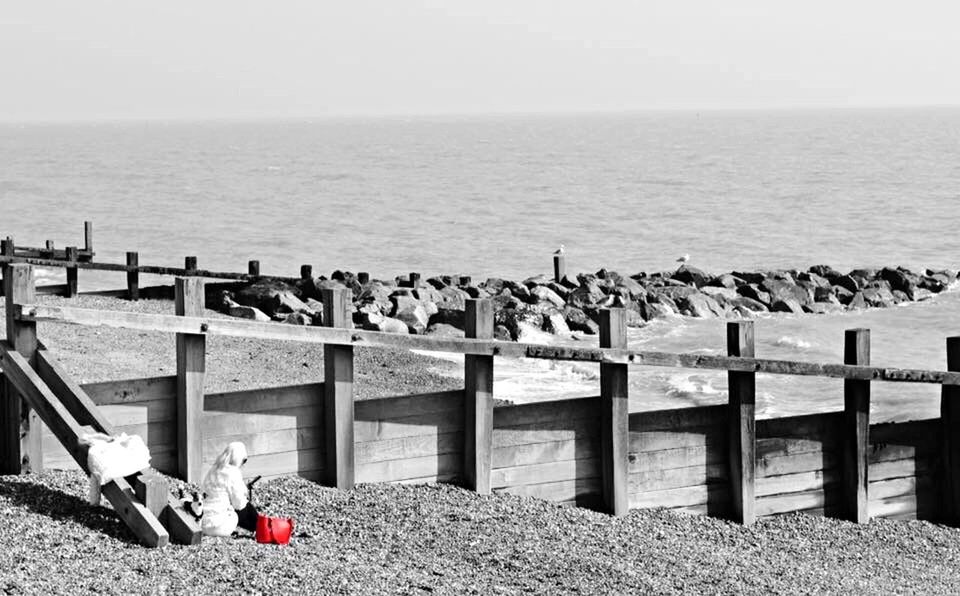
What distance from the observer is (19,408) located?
10.8 metres

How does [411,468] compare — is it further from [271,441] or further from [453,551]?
[453,551]

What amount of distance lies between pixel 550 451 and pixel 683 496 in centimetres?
123

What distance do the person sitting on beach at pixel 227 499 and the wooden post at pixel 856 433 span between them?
513 centimetres

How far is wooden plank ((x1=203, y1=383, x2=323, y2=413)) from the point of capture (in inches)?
440

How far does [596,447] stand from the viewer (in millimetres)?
12086

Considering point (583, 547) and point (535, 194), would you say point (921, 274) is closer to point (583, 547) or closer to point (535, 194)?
point (583, 547)

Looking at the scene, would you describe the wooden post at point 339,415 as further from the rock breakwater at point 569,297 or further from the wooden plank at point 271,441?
the rock breakwater at point 569,297

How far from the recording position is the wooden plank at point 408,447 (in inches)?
455

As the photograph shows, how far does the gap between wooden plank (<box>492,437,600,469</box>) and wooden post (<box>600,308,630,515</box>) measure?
0.40 ft

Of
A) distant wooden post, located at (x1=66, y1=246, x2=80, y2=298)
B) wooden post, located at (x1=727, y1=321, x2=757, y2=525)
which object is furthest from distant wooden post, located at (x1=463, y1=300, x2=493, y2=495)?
distant wooden post, located at (x1=66, y1=246, x2=80, y2=298)

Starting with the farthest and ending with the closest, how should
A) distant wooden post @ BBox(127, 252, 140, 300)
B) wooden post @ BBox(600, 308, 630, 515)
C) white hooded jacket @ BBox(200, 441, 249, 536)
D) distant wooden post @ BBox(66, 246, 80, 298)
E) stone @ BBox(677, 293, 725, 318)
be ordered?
stone @ BBox(677, 293, 725, 318) → distant wooden post @ BBox(66, 246, 80, 298) → distant wooden post @ BBox(127, 252, 140, 300) → wooden post @ BBox(600, 308, 630, 515) → white hooded jacket @ BBox(200, 441, 249, 536)

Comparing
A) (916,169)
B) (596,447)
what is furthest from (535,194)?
(596,447)

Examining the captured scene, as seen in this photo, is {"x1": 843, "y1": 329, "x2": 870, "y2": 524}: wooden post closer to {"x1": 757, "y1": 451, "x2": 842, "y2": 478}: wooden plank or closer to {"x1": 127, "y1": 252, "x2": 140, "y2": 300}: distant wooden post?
{"x1": 757, "y1": 451, "x2": 842, "y2": 478}: wooden plank

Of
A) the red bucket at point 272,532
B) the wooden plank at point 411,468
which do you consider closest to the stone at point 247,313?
→ the wooden plank at point 411,468
